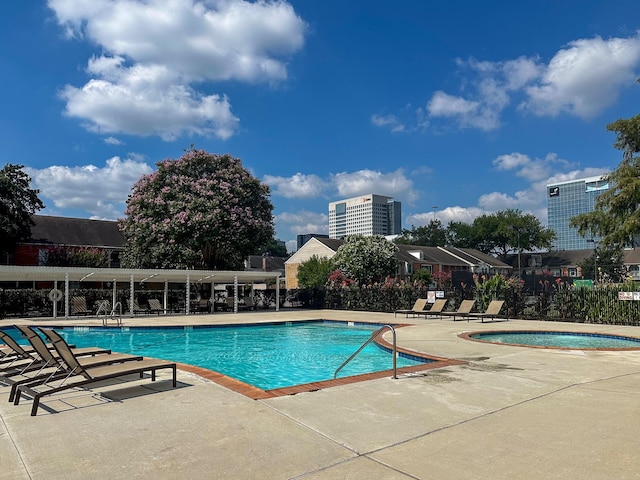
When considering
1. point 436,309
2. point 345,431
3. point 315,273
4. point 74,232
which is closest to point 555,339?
point 436,309

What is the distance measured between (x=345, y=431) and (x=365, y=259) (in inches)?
1197

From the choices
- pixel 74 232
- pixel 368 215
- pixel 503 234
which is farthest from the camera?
pixel 368 215

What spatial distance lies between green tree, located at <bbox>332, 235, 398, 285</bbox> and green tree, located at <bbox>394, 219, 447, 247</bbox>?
4914cm

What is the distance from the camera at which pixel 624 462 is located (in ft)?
12.2

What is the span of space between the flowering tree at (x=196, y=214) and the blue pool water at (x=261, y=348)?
9.87 m

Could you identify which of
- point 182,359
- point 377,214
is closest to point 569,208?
point 377,214

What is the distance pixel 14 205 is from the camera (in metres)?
33.7

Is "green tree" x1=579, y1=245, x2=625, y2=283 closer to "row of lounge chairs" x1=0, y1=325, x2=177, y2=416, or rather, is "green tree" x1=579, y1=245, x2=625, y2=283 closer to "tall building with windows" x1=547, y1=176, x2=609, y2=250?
"tall building with windows" x1=547, y1=176, x2=609, y2=250

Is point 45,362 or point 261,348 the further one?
point 261,348

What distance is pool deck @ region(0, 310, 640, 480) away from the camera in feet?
12.0

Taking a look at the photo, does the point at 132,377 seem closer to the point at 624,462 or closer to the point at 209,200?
the point at 624,462

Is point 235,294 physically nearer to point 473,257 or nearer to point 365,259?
point 365,259

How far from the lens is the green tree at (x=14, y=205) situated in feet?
108

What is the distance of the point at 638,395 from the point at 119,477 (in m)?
5.81
